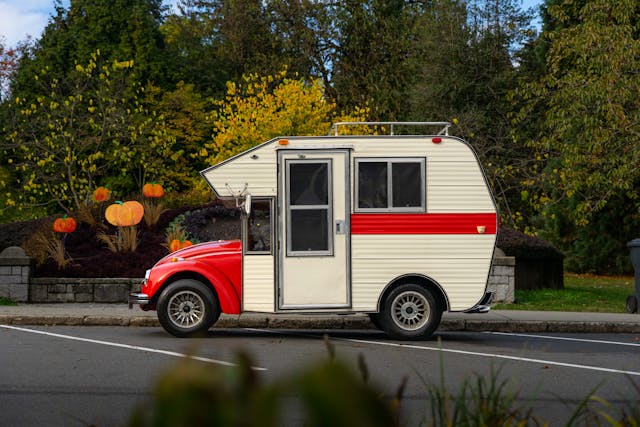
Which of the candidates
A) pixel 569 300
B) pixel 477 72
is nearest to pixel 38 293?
pixel 569 300

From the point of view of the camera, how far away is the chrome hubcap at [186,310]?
12.3 meters

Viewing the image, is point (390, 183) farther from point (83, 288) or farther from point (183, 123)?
point (183, 123)

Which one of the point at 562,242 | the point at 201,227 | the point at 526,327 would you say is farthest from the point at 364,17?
the point at 526,327

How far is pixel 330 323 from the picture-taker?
567 inches

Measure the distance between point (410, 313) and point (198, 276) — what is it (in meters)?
2.94

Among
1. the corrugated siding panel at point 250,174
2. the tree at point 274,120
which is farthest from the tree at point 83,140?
the corrugated siding panel at point 250,174

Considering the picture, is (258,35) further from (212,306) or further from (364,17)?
(212,306)

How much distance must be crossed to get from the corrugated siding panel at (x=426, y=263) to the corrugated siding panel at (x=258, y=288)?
3.78 feet

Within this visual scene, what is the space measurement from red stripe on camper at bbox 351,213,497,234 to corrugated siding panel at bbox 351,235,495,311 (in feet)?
0.28

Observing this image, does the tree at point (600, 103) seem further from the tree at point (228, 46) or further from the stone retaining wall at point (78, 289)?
the tree at point (228, 46)

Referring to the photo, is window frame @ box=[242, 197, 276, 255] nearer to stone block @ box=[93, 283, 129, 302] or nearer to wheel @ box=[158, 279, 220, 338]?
wheel @ box=[158, 279, 220, 338]

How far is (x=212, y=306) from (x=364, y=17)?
3082 cm

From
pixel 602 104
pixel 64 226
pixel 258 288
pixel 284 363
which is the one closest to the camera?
pixel 284 363

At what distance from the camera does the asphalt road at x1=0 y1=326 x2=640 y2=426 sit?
7.20 meters
